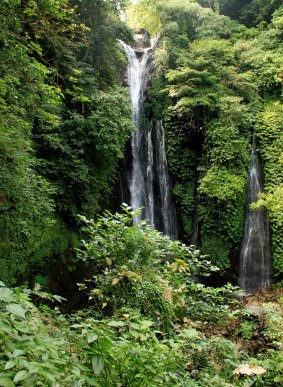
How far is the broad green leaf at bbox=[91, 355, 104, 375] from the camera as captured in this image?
1477 millimetres

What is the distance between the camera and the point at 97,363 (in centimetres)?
150

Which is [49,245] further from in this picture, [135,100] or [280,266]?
[135,100]

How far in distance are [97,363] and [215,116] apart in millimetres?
11464

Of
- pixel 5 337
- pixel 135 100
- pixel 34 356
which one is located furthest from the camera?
pixel 135 100

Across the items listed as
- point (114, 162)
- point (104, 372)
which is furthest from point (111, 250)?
point (114, 162)

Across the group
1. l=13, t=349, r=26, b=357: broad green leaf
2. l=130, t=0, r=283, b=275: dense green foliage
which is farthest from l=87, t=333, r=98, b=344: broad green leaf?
l=130, t=0, r=283, b=275: dense green foliage

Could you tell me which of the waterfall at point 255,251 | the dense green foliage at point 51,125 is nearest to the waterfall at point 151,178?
the dense green foliage at point 51,125

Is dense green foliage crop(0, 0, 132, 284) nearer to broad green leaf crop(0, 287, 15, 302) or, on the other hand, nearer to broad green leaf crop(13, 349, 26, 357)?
broad green leaf crop(0, 287, 15, 302)

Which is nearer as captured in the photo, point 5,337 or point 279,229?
point 5,337

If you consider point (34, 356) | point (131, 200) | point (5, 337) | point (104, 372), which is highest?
point (131, 200)

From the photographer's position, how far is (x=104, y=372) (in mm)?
1804

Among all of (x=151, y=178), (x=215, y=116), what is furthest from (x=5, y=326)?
(x=215, y=116)

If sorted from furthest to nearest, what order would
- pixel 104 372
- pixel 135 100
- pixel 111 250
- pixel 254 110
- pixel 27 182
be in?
pixel 135 100 → pixel 254 110 → pixel 27 182 → pixel 111 250 → pixel 104 372

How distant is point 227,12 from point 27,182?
63.2 feet
